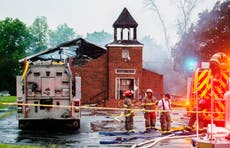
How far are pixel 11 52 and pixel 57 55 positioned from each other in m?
30.4

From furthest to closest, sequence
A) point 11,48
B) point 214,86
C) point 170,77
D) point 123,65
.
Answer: point 170,77
point 11,48
point 123,65
point 214,86

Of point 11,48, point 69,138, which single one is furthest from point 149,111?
point 11,48

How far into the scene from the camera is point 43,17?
143250 millimetres

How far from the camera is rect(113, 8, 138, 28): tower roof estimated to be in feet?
156

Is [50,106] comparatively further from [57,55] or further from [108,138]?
[57,55]

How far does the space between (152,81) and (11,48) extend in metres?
36.7

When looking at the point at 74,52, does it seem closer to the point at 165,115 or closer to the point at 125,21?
the point at 125,21

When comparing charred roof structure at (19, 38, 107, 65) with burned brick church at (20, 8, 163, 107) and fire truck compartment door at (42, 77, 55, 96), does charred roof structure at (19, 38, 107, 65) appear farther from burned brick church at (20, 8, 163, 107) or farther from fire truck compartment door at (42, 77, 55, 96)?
fire truck compartment door at (42, 77, 55, 96)

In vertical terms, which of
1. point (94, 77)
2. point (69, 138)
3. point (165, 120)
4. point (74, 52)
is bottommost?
point (69, 138)

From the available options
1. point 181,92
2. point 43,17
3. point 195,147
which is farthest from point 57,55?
point 43,17

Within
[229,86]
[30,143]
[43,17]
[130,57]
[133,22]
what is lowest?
[30,143]

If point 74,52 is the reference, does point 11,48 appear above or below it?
above

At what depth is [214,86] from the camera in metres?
12.2

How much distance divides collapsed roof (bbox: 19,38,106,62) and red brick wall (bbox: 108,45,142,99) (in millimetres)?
4415
